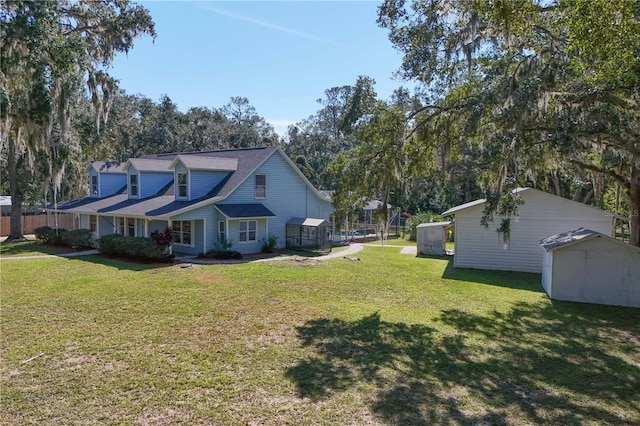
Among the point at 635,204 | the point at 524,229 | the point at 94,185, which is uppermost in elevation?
the point at 94,185

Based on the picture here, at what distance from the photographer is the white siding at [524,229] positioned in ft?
50.6

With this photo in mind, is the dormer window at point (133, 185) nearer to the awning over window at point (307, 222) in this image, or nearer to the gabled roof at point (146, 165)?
the gabled roof at point (146, 165)

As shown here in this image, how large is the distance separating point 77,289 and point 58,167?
3.36 metres

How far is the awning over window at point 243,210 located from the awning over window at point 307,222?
1.75 metres

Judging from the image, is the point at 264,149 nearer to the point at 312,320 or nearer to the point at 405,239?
the point at 405,239

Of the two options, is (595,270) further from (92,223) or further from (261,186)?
(92,223)

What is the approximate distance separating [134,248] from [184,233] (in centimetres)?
339

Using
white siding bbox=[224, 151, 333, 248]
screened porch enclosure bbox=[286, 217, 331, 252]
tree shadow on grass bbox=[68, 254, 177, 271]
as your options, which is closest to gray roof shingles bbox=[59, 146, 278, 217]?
white siding bbox=[224, 151, 333, 248]

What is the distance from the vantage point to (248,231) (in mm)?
20328

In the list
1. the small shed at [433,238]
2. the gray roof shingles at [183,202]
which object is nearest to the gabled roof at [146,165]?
the gray roof shingles at [183,202]

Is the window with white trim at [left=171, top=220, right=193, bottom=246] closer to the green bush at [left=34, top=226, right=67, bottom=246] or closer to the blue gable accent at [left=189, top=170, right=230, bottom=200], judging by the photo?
the blue gable accent at [left=189, top=170, right=230, bottom=200]

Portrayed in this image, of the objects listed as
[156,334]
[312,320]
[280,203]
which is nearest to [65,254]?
[280,203]

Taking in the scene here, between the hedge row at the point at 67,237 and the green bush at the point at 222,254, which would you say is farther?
the hedge row at the point at 67,237

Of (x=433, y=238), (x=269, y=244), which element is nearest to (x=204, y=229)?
(x=269, y=244)
